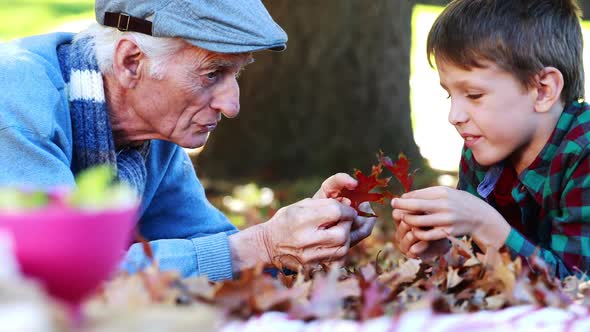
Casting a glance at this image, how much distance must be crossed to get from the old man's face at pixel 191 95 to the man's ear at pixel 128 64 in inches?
1.4

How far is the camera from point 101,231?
1.08m

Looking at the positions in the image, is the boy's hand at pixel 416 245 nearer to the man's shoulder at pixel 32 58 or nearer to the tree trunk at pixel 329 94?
the man's shoulder at pixel 32 58

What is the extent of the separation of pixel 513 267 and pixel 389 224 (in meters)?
3.12

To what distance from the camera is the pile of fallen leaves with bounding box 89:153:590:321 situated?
1.46 meters

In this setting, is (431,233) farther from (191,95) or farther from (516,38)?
(191,95)

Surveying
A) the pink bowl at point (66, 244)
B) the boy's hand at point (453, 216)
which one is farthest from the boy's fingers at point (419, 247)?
the pink bowl at point (66, 244)

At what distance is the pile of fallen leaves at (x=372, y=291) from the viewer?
1.46 metres

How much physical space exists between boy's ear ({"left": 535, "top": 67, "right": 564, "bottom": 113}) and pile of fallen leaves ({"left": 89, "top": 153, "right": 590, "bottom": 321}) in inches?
22.5

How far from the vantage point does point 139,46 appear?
247 centimetres

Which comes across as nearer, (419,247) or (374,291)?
(374,291)

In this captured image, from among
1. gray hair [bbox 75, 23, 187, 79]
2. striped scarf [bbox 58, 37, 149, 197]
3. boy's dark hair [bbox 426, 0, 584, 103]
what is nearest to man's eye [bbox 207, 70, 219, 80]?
gray hair [bbox 75, 23, 187, 79]

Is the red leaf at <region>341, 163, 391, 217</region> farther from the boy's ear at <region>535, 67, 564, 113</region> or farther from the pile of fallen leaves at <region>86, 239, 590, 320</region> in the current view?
the boy's ear at <region>535, 67, 564, 113</region>

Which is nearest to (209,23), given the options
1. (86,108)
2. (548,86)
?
(86,108)

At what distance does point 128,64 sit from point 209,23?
307mm
